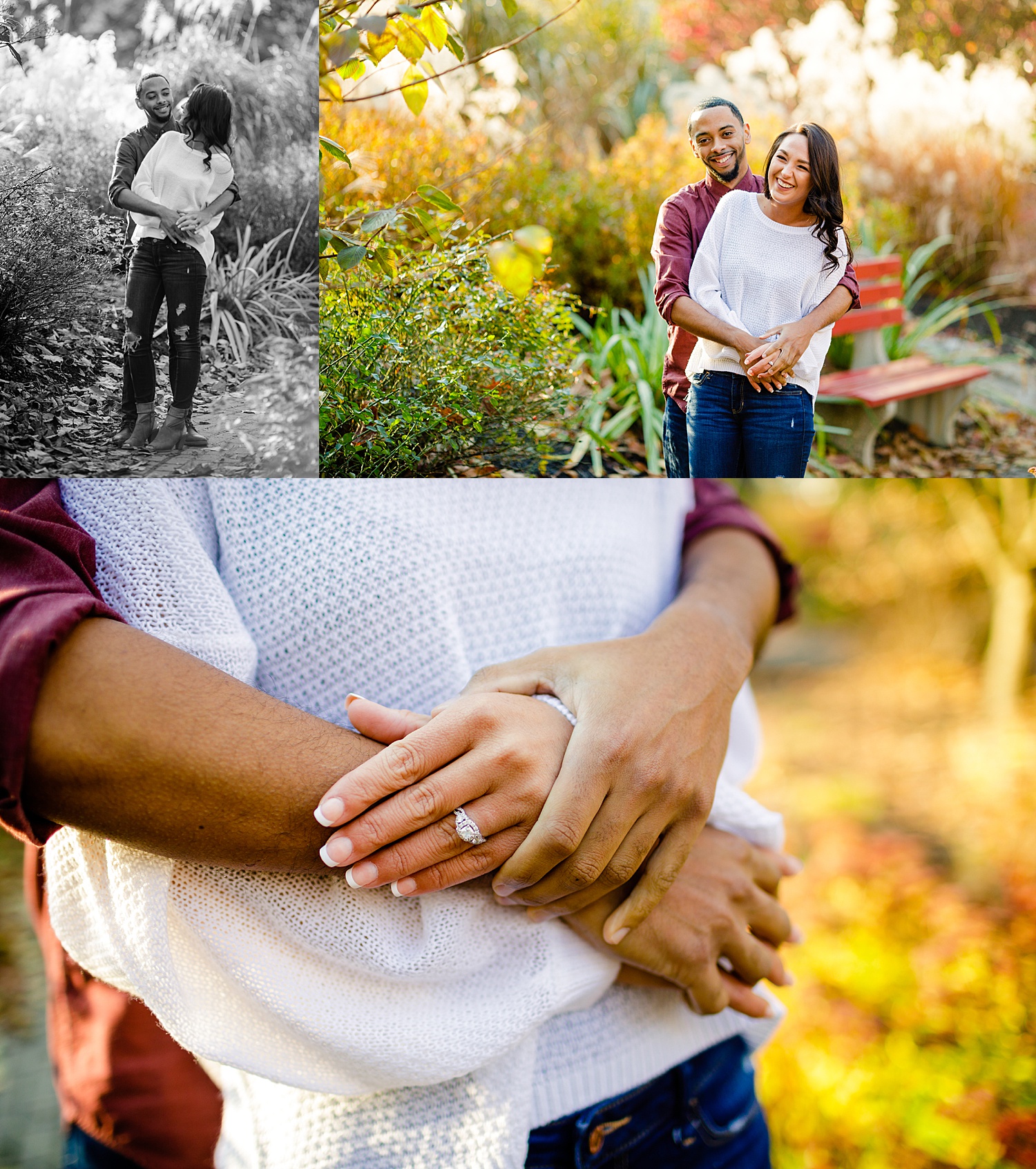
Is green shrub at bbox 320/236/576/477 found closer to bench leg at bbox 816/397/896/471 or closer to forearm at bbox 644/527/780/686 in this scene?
forearm at bbox 644/527/780/686

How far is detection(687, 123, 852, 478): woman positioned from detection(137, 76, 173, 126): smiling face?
0.61m

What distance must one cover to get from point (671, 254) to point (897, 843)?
7.57ft

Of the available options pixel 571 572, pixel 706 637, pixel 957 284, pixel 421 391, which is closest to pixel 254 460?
pixel 421 391

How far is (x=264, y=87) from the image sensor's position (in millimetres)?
922

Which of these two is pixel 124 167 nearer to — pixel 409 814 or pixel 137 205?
pixel 137 205

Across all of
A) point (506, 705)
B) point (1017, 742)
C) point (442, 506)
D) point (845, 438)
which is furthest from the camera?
point (1017, 742)

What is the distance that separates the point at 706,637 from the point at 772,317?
1.29 feet

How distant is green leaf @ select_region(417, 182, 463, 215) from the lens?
993 mm

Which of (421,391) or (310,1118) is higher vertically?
(421,391)

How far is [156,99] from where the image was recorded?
35.4 inches

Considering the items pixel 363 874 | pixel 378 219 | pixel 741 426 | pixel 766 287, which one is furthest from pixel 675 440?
pixel 363 874

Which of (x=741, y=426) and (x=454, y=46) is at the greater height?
(x=454, y=46)

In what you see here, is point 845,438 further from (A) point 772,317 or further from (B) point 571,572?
(B) point 571,572

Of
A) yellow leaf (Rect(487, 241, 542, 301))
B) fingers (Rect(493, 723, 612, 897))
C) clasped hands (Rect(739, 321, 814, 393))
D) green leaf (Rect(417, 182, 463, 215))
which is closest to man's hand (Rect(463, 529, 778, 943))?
fingers (Rect(493, 723, 612, 897))
